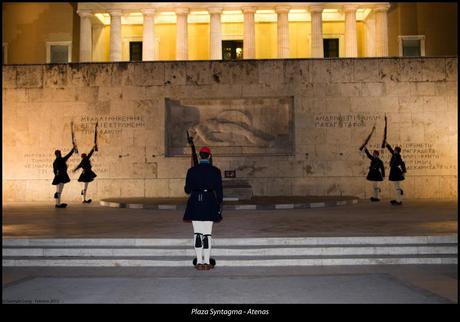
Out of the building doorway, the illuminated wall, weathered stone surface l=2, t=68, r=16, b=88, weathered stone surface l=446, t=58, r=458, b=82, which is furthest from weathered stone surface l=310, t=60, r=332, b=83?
the illuminated wall

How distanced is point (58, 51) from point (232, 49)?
15468mm

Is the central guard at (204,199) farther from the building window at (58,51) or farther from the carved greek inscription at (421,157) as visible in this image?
the building window at (58,51)

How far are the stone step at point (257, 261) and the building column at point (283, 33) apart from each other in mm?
26548

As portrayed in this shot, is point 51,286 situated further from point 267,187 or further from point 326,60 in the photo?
point 326,60

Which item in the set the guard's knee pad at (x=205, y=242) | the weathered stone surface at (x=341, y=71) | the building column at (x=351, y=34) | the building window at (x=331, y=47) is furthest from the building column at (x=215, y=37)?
the guard's knee pad at (x=205, y=242)

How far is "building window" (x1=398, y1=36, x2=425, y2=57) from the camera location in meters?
37.2

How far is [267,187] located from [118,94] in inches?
307

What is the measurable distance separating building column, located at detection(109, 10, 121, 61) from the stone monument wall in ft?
47.0

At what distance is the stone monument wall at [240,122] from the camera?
18.3 metres

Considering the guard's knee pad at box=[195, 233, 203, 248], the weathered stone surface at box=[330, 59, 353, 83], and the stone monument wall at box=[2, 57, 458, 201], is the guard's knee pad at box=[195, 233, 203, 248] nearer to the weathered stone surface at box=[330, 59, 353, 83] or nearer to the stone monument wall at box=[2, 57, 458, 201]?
the stone monument wall at box=[2, 57, 458, 201]

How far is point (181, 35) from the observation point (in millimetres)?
33156

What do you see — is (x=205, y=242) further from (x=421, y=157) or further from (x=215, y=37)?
(x=215, y=37)

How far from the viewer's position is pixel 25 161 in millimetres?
18750

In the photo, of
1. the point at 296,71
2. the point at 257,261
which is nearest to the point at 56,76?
the point at 296,71
